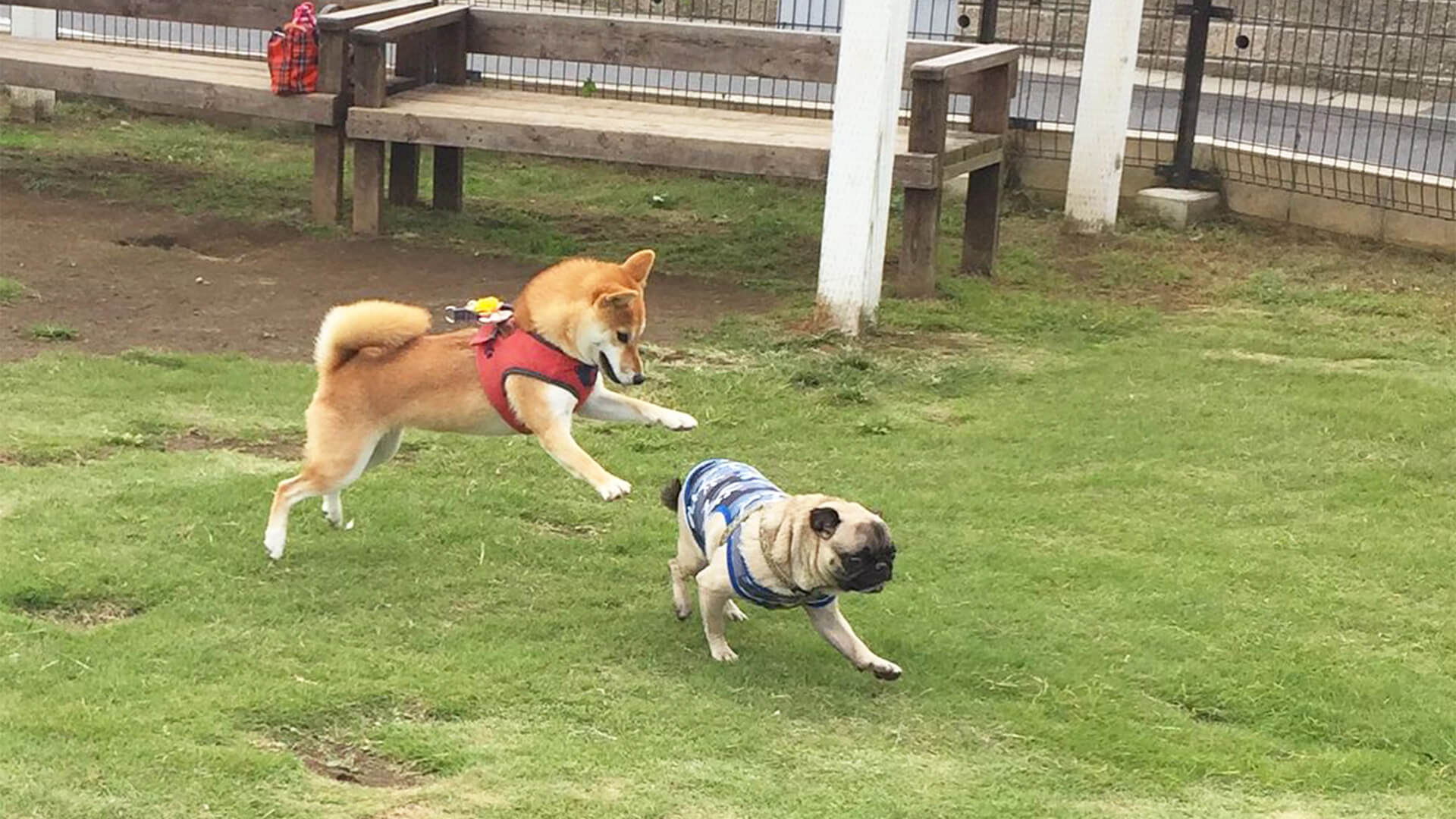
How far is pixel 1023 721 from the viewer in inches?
159

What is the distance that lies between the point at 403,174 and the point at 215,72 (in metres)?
1.13

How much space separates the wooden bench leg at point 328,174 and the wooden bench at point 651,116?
182 mm

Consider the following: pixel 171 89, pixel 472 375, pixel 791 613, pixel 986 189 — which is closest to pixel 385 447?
pixel 472 375

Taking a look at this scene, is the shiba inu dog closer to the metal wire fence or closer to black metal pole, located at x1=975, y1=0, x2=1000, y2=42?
the metal wire fence

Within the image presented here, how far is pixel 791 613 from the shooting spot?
15.7ft

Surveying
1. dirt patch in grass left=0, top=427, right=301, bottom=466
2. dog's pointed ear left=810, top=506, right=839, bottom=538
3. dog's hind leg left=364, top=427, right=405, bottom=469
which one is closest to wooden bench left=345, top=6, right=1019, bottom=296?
dirt patch in grass left=0, top=427, right=301, bottom=466

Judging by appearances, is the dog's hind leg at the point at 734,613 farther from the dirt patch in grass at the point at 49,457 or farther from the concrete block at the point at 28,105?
the concrete block at the point at 28,105

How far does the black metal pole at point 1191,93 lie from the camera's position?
33.9 feet

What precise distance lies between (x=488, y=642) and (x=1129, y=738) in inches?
59.7

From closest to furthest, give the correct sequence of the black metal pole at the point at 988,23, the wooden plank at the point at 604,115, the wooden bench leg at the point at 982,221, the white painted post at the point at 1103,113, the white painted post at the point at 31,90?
the wooden plank at the point at 604,115 → the wooden bench leg at the point at 982,221 → the white painted post at the point at 1103,113 → the black metal pole at the point at 988,23 → the white painted post at the point at 31,90

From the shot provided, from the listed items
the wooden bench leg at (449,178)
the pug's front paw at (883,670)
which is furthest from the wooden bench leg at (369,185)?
the pug's front paw at (883,670)

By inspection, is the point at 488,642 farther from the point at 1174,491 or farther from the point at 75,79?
the point at 75,79

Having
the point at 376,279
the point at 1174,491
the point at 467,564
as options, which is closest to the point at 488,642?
the point at 467,564

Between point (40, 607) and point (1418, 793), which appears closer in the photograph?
point (1418, 793)
